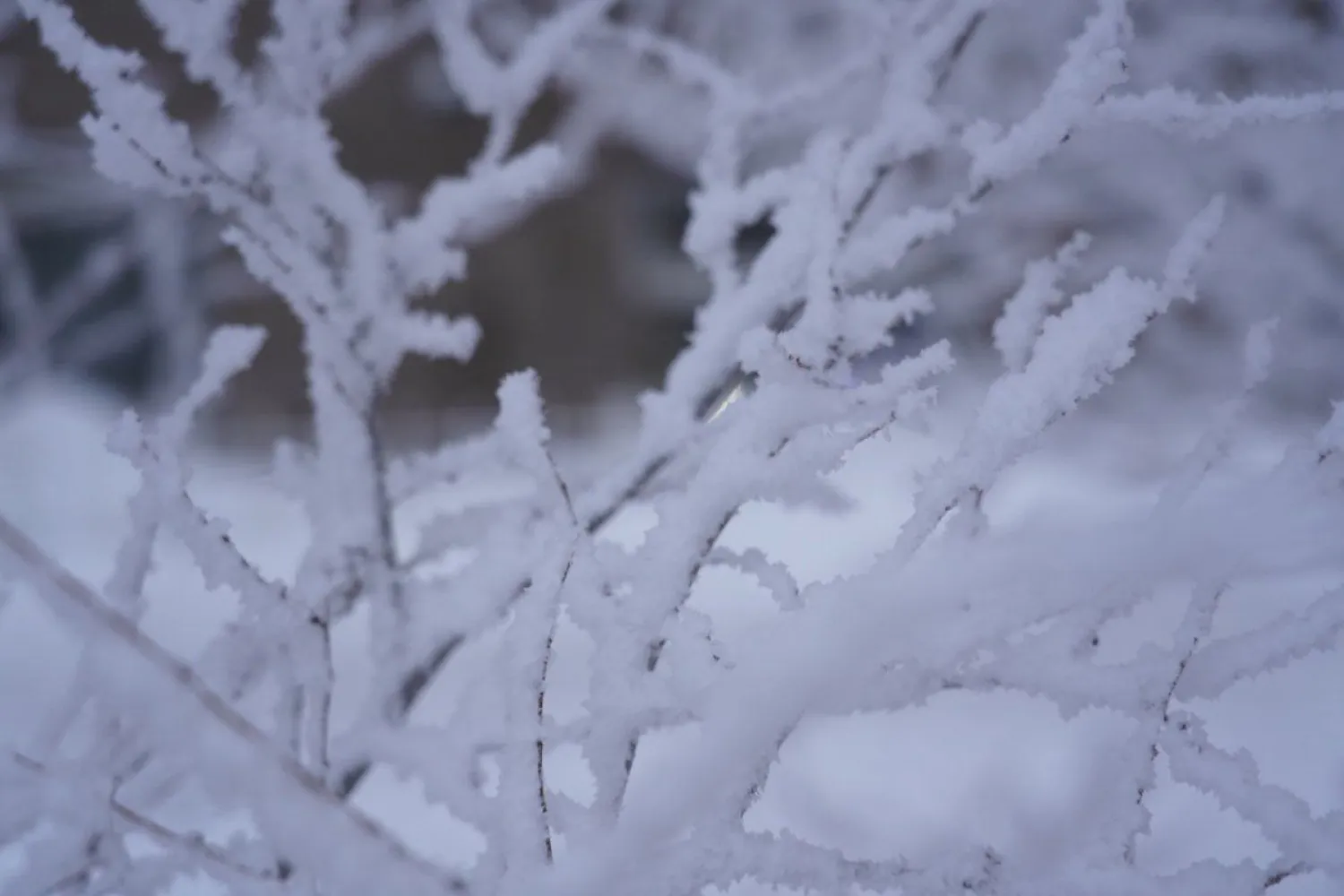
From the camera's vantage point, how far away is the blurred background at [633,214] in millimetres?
2867

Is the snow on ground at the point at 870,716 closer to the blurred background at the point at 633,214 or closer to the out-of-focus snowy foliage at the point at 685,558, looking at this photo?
the out-of-focus snowy foliage at the point at 685,558

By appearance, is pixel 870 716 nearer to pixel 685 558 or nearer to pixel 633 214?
Result: pixel 685 558

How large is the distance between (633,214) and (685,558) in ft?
12.4

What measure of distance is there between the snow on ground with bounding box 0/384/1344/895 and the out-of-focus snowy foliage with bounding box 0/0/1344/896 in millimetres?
152

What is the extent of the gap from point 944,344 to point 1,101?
470 centimetres

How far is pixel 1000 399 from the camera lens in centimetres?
102

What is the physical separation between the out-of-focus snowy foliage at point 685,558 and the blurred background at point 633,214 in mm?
860

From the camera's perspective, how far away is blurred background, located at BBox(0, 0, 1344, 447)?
2.87m

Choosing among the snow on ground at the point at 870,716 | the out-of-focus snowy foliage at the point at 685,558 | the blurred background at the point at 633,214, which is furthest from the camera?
the blurred background at the point at 633,214

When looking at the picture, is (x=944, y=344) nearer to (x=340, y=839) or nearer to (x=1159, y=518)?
(x=1159, y=518)

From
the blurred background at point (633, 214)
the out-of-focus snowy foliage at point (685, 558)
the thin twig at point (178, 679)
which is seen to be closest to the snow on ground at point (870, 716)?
the out-of-focus snowy foliage at point (685, 558)

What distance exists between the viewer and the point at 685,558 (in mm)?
1059

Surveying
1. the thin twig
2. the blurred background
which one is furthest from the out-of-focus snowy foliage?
the blurred background

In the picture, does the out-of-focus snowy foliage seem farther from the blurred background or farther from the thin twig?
the blurred background
